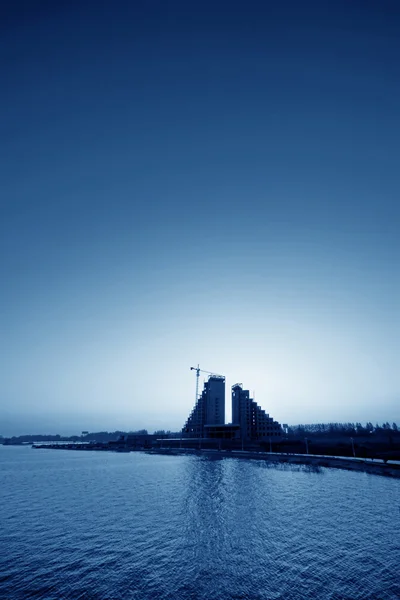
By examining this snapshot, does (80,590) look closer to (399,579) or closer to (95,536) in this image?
(95,536)

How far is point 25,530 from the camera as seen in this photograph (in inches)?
1813

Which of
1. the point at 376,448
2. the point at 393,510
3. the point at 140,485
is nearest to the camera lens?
the point at 393,510

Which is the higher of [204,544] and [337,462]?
[337,462]

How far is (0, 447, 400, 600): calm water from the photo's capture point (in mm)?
28922

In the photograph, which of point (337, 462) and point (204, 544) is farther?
point (337, 462)

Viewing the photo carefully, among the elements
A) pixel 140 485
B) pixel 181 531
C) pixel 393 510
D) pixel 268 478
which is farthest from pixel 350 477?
pixel 181 531

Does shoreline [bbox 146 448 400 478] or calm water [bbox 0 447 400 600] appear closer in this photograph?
calm water [bbox 0 447 400 600]

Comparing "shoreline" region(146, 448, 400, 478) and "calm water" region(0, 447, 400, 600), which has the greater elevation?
"shoreline" region(146, 448, 400, 478)

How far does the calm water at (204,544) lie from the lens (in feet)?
94.9

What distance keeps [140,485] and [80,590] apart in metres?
61.8

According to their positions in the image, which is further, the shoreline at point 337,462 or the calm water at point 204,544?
the shoreline at point 337,462

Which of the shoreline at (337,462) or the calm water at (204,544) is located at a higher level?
the shoreline at (337,462)

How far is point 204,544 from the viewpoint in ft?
130

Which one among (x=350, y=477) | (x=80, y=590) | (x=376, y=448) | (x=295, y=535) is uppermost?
(x=376, y=448)
